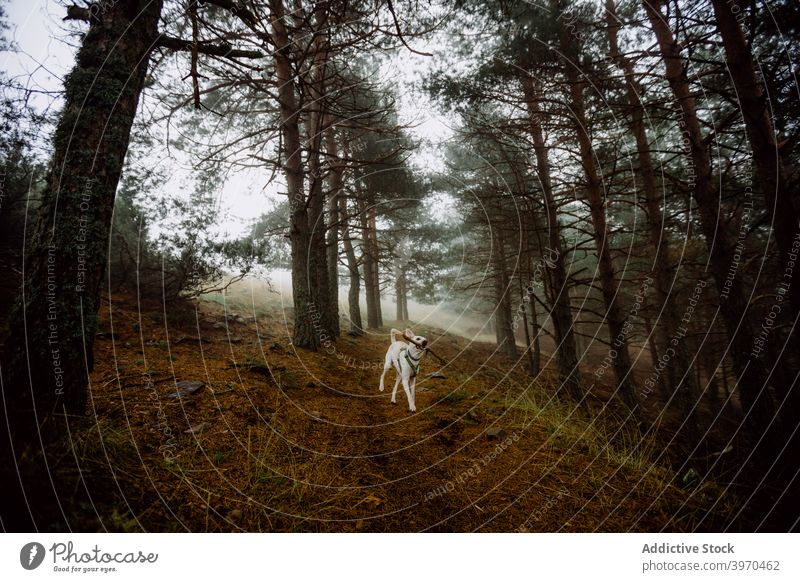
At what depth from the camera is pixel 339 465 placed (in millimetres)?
2566

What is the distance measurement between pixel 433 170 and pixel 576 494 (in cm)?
1314

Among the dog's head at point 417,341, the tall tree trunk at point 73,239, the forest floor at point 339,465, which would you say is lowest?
the forest floor at point 339,465

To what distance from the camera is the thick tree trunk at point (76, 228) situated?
7.73 ft

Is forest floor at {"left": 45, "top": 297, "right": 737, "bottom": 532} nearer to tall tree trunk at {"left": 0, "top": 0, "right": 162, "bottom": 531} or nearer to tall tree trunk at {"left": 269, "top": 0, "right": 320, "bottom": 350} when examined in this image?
tall tree trunk at {"left": 0, "top": 0, "right": 162, "bottom": 531}

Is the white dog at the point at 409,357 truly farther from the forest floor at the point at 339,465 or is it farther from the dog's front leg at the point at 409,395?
the forest floor at the point at 339,465

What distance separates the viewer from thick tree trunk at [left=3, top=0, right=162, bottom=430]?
7.73ft

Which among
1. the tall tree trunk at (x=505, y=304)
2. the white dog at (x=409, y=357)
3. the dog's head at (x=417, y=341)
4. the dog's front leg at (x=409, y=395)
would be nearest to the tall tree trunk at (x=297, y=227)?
the white dog at (x=409, y=357)

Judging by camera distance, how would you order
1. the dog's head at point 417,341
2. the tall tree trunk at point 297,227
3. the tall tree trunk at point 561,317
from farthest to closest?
the tall tree trunk at point 297,227 < the tall tree trunk at point 561,317 < the dog's head at point 417,341

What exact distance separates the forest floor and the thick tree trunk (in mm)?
473

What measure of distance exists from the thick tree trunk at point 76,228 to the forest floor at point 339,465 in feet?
1.55

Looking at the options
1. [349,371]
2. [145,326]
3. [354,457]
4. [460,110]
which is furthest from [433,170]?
[354,457]

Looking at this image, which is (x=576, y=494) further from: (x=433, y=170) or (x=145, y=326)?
(x=433, y=170)

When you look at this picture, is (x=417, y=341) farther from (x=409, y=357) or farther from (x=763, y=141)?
(x=763, y=141)

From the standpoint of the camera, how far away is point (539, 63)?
5.45 m
